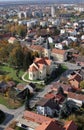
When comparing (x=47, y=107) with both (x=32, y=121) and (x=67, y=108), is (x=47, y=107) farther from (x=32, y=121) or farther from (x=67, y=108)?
(x=32, y=121)

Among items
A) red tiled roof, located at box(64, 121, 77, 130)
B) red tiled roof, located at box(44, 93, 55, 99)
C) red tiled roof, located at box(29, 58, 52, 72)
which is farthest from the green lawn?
red tiled roof, located at box(64, 121, 77, 130)

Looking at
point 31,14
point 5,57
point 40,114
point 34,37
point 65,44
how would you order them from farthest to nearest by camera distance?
point 31,14 < point 34,37 < point 65,44 < point 5,57 < point 40,114

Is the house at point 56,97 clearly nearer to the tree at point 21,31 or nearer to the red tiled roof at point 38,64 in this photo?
the red tiled roof at point 38,64

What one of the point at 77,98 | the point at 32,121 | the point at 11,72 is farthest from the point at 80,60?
the point at 32,121

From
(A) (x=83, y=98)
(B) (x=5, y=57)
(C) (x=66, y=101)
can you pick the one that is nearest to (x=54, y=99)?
(C) (x=66, y=101)

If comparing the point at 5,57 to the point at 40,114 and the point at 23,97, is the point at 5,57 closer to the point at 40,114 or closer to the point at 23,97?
the point at 23,97

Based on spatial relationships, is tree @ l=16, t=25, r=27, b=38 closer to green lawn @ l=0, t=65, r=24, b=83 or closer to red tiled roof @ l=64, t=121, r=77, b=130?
green lawn @ l=0, t=65, r=24, b=83
